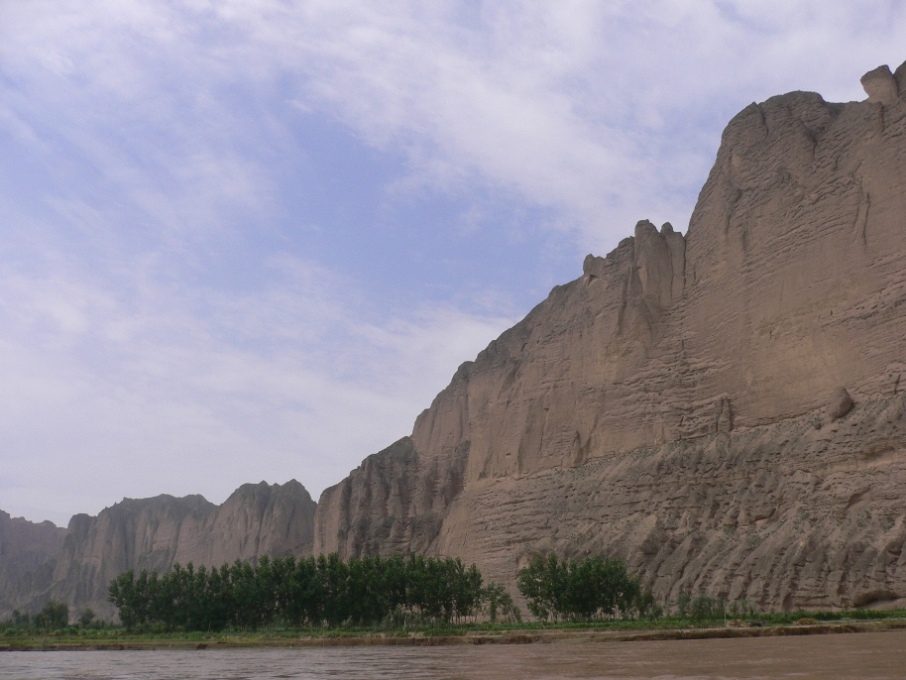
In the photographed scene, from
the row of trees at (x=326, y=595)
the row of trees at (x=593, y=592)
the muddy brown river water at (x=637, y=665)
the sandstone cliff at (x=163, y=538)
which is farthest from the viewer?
the sandstone cliff at (x=163, y=538)

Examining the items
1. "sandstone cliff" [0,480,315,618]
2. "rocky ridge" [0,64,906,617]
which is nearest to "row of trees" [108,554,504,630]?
"rocky ridge" [0,64,906,617]

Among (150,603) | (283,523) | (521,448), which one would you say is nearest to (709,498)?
(521,448)

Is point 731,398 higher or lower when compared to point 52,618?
higher

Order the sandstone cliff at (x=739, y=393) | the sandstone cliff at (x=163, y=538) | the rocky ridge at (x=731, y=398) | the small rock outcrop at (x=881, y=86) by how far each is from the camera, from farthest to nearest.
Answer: the sandstone cliff at (x=163, y=538)
the small rock outcrop at (x=881, y=86)
the rocky ridge at (x=731, y=398)
the sandstone cliff at (x=739, y=393)

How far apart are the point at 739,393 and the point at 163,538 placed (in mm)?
111766

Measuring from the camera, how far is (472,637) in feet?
130

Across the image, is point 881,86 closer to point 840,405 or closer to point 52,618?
point 840,405

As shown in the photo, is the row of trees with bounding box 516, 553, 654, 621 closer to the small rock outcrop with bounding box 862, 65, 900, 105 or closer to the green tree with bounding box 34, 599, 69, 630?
the small rock outcrop with bounding box 862, 65, 900, 105

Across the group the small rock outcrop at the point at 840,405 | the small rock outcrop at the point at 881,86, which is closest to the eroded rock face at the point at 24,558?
the small rock outcrop at the point at 840,405

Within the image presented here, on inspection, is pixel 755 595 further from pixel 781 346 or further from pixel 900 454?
pixel 781 346

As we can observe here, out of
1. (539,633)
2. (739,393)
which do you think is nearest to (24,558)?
(739,393)

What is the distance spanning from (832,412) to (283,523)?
3503 inches

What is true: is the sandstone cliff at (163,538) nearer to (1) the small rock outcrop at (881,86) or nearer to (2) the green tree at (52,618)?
(2) the green tree at (52,618)

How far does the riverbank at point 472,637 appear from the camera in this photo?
3297 centimetres
